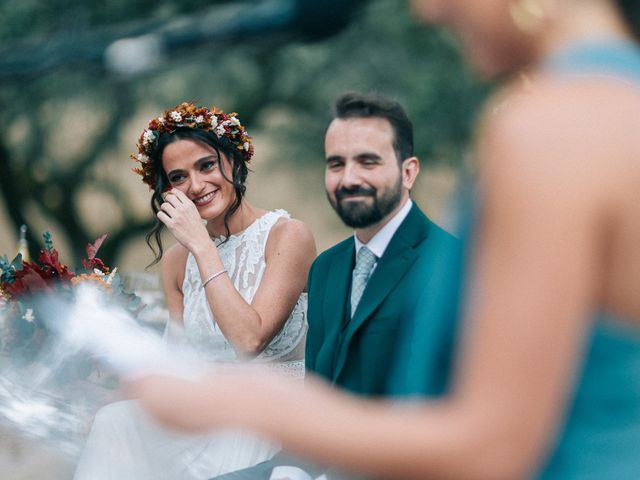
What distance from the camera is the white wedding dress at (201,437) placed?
2.67 m

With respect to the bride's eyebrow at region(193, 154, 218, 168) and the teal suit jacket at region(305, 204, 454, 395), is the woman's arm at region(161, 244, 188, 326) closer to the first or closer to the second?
the bride's eyebrow at region(193, 154, 218, 168)

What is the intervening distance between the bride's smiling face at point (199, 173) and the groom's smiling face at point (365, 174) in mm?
720

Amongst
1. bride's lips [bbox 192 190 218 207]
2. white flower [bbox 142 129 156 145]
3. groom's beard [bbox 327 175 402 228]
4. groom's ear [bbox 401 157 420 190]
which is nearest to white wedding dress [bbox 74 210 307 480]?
bride's lips [bbox 192 190 218 207]

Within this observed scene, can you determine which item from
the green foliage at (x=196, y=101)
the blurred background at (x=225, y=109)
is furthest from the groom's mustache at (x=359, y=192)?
the green foliage at (x=196, y=101)

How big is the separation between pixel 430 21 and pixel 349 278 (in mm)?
1928

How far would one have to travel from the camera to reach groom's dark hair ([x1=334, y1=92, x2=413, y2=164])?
2.62 m

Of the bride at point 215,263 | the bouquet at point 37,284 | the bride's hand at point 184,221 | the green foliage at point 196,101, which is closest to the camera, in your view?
the bouquet at point 37,284

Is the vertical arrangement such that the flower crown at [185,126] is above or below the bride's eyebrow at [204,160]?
above

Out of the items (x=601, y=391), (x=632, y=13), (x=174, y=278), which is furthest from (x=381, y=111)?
(x=601, y=391)

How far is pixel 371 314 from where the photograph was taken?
2467 millimetres

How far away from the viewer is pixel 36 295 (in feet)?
8.88

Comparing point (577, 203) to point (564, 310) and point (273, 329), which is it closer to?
point (564, 310)

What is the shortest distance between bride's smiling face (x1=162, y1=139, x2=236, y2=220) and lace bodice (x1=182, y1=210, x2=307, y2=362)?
16cm

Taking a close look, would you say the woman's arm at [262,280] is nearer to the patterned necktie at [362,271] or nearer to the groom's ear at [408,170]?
the patterned necktie at [362,271]
